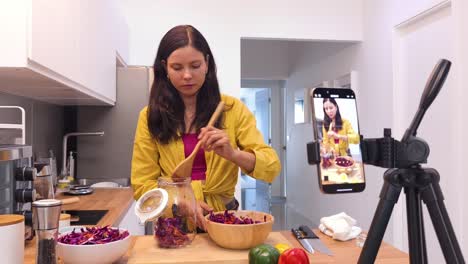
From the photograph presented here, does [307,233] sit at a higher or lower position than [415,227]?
lower

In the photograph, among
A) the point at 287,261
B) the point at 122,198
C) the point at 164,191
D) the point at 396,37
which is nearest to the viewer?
the point at 287,261

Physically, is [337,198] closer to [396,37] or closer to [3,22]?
[396,37]

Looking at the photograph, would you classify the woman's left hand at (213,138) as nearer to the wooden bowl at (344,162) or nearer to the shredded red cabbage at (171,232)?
the shredded red cabbage at (171,232)

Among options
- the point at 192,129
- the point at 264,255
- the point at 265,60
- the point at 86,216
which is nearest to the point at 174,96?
the point at 192,129

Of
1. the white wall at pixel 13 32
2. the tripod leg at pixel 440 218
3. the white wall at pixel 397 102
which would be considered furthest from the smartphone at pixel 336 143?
the white wall at pixel 397 102

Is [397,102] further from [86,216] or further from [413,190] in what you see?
[413,190]

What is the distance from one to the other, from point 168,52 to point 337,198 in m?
Result: 3.24

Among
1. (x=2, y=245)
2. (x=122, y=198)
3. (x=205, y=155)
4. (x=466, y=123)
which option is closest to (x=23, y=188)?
(x=2, y=245)

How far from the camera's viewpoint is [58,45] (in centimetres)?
136

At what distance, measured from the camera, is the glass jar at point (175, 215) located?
0.89 meters

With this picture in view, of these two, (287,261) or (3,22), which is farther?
(3,22)

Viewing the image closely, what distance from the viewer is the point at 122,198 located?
2.15 m

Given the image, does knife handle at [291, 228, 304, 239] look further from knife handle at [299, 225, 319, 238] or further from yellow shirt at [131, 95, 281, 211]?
yellow shirt at [131, 95, 281, 211]

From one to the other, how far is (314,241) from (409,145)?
1.59ft
